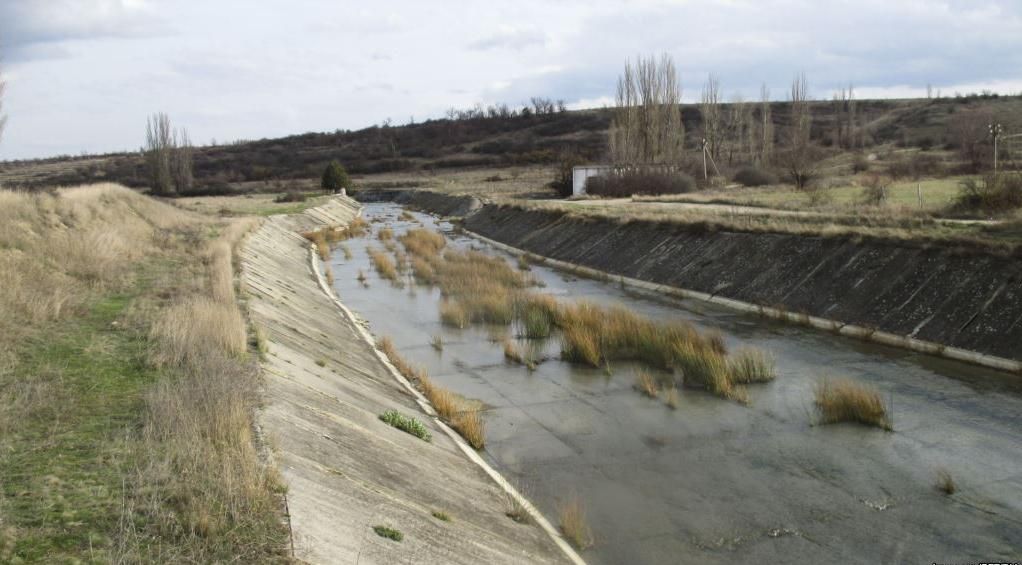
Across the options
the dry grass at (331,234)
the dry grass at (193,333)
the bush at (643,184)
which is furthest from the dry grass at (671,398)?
the bush at (643,184)

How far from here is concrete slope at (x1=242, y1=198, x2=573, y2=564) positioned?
20.8 ft

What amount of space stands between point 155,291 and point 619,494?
9.77 m

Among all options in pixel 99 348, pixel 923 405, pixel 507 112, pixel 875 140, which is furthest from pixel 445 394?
pixel 507 112

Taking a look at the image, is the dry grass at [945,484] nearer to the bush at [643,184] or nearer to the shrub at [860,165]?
the bush at [643,184]

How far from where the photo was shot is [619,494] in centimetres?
986

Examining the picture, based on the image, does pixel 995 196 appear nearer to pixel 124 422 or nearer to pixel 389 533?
pixel 389 533

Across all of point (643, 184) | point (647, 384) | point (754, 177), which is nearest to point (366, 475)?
point (647, 384)

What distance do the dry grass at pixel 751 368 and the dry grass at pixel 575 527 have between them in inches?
250

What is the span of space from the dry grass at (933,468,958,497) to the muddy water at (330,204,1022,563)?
85 mm

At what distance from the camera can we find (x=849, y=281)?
65.0 ft

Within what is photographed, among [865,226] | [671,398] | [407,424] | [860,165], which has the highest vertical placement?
[860,165]

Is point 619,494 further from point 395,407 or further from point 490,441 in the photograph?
point 395,407

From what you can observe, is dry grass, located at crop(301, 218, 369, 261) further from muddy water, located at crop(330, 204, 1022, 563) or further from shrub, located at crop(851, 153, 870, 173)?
shrub, located at crop(851, 153, 870, 173)

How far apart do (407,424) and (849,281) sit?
13.3m
